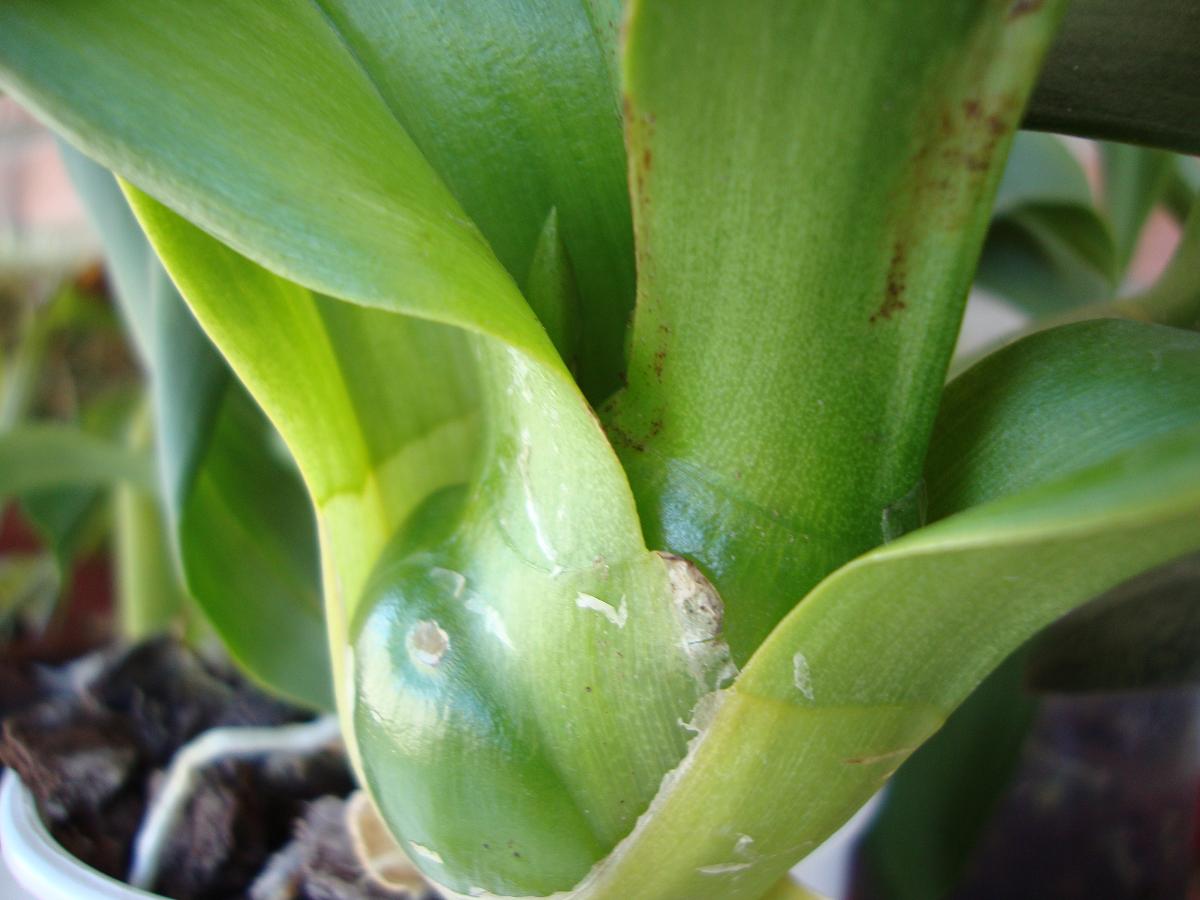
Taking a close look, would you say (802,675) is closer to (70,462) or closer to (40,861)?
(40,861)

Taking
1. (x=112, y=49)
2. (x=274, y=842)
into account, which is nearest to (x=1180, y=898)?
(x=274, y=842)

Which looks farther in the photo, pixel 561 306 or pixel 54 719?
pixel 54 719

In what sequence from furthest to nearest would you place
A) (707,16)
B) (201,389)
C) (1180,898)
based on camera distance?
1. (1180,898)
2. (201,389)
3. (707,16)

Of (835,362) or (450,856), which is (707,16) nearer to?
(835,362)

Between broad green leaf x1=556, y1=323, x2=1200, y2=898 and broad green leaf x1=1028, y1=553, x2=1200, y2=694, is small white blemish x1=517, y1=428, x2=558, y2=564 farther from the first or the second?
broad green leaf x1=1028, y1=553, x2=1200, y2=694

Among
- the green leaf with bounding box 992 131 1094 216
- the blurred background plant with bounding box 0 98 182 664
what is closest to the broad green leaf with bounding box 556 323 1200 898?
the green leaf with bounding box 992 131 1094 216

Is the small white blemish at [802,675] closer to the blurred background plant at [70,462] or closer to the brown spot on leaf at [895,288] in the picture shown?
the brown spot on leaf at [895,288]

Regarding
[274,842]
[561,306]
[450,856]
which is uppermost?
[561,306]
